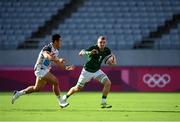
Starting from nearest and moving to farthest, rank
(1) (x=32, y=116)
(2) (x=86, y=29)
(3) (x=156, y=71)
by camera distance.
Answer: (1) (x=32, y=116), (3) (x=156, y=71), (2) (x=86, y=29)

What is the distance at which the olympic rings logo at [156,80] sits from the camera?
88.8 feet

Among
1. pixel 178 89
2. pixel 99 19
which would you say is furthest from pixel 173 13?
pixel 178 89

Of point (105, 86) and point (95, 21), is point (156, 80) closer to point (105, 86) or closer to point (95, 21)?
point (95, 21)

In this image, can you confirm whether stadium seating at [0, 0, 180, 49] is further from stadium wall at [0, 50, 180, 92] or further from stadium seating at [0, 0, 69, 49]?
stadium wall at [0, 50, 180, 92]

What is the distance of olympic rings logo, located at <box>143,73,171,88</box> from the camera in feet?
88.8

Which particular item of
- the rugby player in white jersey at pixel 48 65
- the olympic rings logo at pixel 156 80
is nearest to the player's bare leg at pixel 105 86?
the rugby player in white jersey at pixel 48 65

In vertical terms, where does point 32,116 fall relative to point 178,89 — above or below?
above

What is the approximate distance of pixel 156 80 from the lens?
27.2 meters

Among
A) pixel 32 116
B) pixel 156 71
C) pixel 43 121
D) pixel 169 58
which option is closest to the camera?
pixel 43 121

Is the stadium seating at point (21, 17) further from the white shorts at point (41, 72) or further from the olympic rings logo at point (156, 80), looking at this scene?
the white shorts at point (41, 72)

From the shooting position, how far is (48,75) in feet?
52.5

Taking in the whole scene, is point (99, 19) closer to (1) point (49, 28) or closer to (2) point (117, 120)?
(1) point (49, 28)

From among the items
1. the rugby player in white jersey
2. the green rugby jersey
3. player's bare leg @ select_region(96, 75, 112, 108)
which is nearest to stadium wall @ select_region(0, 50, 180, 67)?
the green rugby jersey

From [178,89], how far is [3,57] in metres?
9.12
